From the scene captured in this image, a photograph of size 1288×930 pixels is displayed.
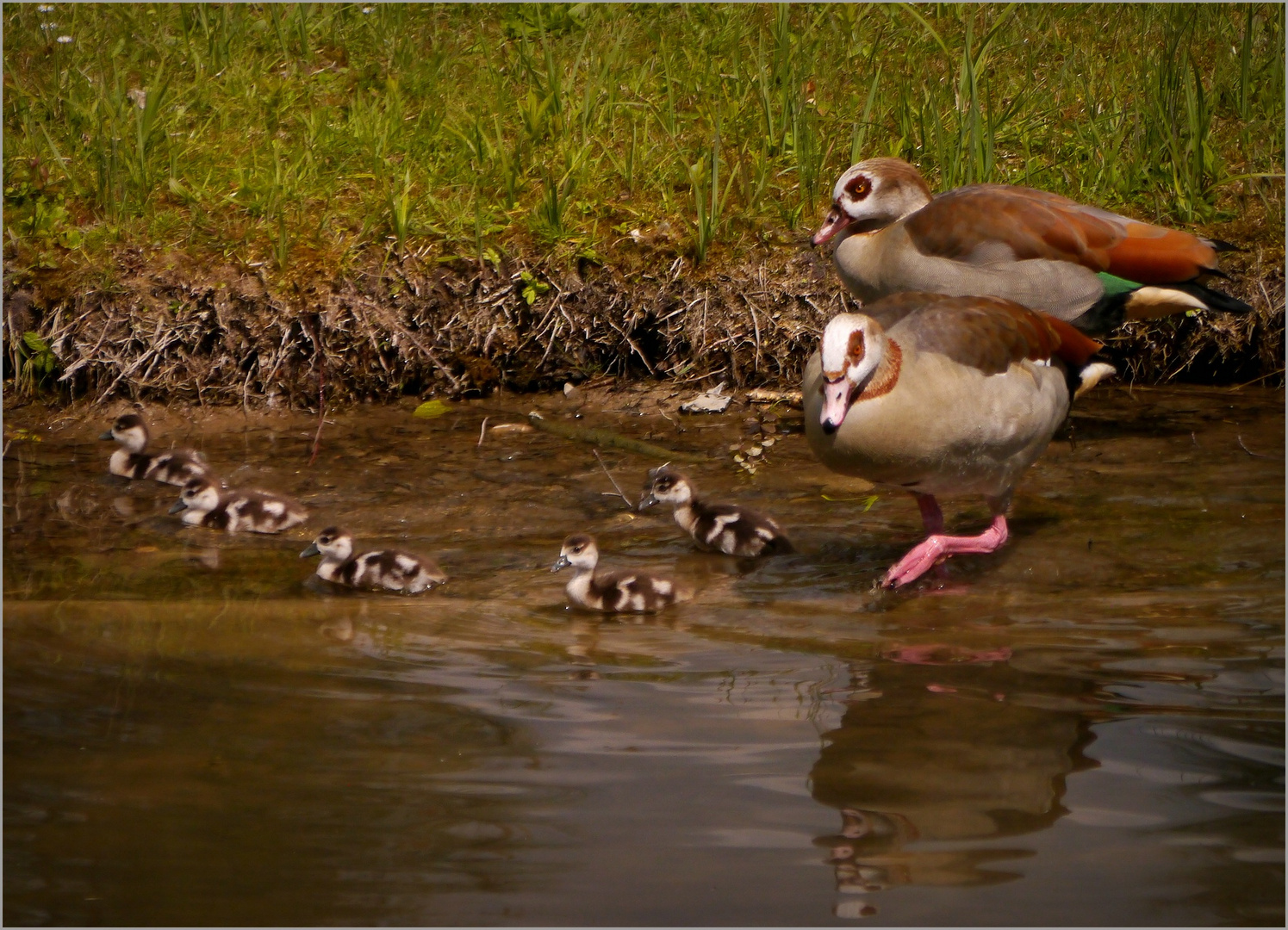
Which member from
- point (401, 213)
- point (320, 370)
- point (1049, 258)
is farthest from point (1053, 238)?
point (320, 370)

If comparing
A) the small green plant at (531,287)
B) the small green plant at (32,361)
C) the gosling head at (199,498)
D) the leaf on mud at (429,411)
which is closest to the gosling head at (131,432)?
the gosling head at (199,498)

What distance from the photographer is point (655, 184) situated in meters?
Result: 7.29

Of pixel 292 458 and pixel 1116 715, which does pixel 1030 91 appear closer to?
pixel 292 458

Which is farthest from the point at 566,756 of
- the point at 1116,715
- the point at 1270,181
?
the point at 1270,181

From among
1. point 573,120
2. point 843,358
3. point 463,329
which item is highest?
point 573,120

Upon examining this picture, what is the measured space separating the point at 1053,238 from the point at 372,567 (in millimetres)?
2984

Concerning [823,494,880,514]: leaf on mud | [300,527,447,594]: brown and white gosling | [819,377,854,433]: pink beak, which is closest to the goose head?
[823,494,880,514]: leaf on mud

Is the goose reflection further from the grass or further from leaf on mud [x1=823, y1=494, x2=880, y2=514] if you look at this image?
the grass

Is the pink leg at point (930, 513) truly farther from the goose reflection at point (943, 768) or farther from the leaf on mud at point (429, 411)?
the leaf on mud at point (429, 411)

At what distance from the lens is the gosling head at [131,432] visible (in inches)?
238

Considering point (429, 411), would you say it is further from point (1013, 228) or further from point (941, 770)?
point (941, 770)

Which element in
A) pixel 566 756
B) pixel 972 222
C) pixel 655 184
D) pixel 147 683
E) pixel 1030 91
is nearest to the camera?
pixel 566 756

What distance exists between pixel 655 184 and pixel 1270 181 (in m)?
3.15

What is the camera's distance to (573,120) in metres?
7.62
